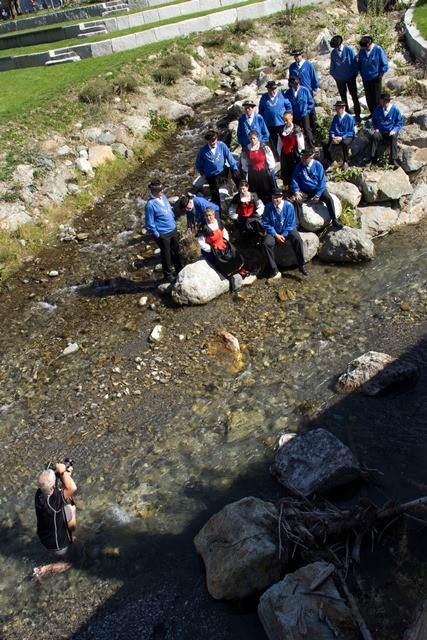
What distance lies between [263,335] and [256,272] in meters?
2.05

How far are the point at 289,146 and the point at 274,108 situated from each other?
3.50 ft

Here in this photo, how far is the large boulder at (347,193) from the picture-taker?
12.1 m

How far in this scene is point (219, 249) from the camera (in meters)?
11.3

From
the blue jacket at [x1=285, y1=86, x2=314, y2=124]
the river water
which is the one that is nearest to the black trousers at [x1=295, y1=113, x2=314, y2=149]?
the blue jacket at [x1=285, y1=86, x2=314, y2=124]

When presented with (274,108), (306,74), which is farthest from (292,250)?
(306,74)

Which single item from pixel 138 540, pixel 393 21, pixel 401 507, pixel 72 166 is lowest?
pixel 138 540

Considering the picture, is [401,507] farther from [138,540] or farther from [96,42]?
[96,42]

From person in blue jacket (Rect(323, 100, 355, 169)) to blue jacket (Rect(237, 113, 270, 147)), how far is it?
1.45m

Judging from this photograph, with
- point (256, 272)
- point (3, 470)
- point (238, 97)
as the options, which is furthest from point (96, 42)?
point (3, 470)

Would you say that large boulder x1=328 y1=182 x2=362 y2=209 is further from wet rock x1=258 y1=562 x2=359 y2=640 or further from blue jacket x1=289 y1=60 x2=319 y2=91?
wet rock x1=258 y1=562 x2=359 y2=640

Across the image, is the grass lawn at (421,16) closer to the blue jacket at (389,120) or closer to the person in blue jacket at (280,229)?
the blue jacket at (389,120)

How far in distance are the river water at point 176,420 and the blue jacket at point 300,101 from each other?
12.0 feet

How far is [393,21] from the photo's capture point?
2278 centimetres

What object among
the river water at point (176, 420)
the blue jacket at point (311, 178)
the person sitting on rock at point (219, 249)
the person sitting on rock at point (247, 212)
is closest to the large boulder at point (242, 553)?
the river water at point (176, 420)
